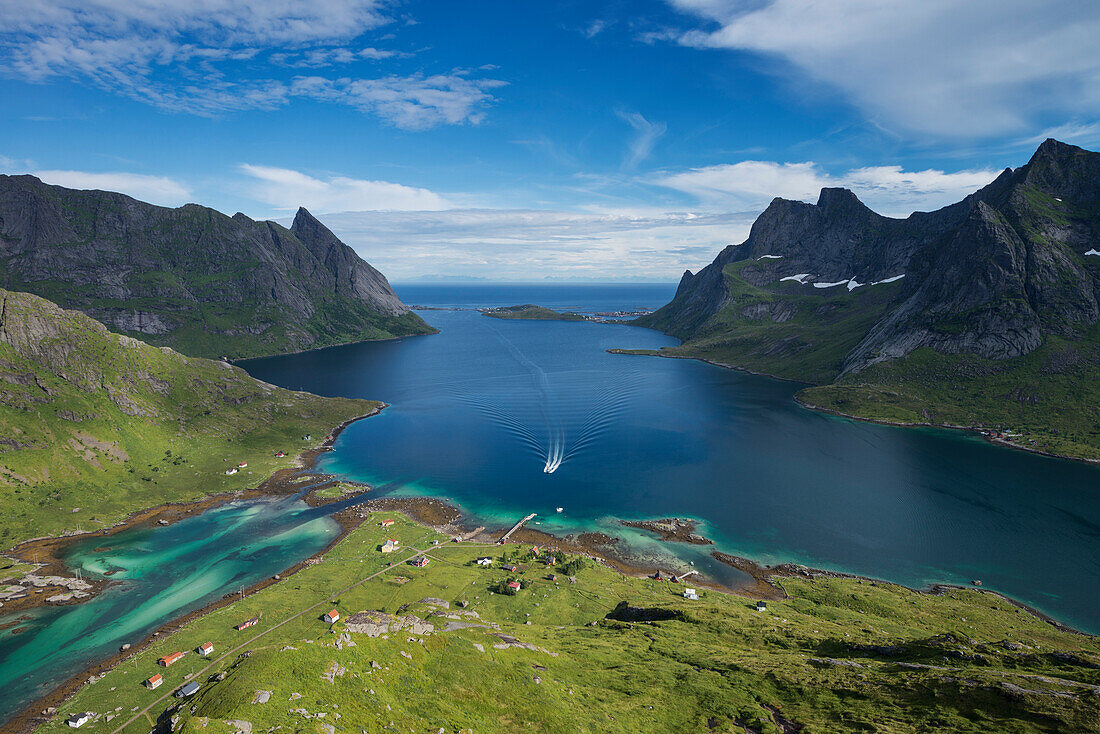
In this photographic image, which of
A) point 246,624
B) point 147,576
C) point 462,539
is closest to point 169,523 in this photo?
point 147,576

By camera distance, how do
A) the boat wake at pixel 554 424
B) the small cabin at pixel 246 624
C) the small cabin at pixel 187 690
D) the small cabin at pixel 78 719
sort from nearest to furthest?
1. the small cabin at pixel 78 719
2. the small cabin at pixel 187 690
3. the small cabin at pixel 246 624
4. the boat wake at pixel 554 424

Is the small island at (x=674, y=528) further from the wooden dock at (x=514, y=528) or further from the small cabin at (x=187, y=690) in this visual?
the small cabin at (x=187, y=690)

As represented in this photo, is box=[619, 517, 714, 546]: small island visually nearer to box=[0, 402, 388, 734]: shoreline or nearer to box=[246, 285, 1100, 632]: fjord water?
box=[246, 285, 1100, 632]: fjord water

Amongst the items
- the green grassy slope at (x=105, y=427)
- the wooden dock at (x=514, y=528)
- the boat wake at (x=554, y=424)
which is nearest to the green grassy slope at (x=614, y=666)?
the wooden dock at (x=514, y=528)

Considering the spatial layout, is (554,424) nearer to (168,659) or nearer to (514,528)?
(514,528)

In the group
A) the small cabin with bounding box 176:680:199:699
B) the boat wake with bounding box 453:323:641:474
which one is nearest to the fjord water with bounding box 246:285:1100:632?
the boat wake with bounding box 453:323:641:474

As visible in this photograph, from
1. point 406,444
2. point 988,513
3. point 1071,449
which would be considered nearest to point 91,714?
point 406,444
